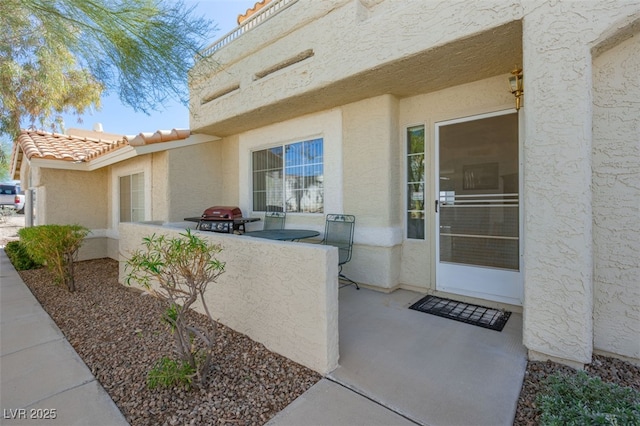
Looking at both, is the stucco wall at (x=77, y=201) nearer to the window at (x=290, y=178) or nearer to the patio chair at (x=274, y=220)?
the window at (x=290, y=178)

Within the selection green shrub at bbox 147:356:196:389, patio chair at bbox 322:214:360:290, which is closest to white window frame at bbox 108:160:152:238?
patio chair at bbox 322:214:360:290

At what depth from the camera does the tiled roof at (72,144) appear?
701cm

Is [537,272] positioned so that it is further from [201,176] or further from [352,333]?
[201,176]

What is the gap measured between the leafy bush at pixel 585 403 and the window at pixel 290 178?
15.5 ft

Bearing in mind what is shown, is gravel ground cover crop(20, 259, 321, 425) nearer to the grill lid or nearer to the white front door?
the grill lid

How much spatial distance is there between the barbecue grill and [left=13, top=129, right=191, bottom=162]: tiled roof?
209 centimetres

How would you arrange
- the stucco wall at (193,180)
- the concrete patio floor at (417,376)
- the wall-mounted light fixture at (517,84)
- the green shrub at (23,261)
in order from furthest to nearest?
the green shrub at (23,261), the stucco wall at (193,180), the wall-mounted light fixture at (517,84), the concrete patio floor at (417,376)

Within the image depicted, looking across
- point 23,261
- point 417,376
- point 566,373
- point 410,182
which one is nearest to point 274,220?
point 410,182

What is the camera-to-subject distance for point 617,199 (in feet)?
10.3

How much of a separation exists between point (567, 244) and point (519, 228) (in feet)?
5.15

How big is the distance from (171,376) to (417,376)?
2.38 m

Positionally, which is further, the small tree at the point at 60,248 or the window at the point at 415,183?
the small tree at the point at 60,248

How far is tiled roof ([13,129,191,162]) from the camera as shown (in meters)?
7.01

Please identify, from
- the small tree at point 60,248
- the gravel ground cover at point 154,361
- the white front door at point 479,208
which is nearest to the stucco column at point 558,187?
the white front door at point 479,208
